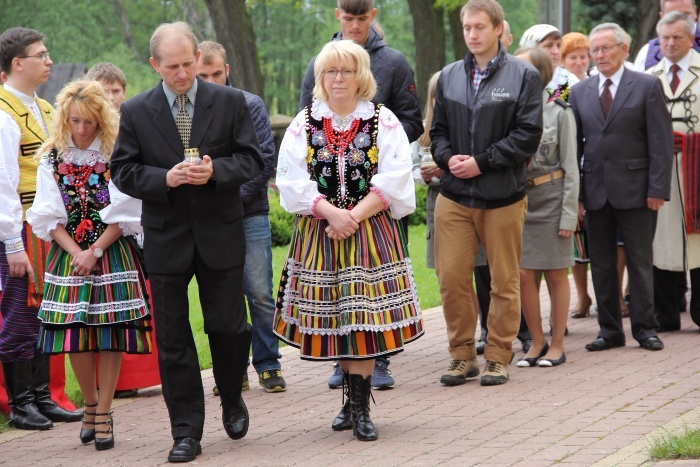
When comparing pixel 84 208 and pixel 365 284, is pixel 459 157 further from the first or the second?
pixel 84 208

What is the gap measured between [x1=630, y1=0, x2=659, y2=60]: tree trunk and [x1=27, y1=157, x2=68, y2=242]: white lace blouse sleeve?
15.6m

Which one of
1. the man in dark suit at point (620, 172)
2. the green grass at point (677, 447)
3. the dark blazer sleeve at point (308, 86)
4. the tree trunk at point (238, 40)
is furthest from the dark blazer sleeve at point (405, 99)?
the tree trunk at point (238, 40)

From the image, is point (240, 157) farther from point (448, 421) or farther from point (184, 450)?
point (448, 421)

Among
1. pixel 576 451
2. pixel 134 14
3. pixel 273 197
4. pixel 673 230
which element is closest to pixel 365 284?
pixel 576 451

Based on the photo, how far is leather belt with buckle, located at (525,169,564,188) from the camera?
8328 mm

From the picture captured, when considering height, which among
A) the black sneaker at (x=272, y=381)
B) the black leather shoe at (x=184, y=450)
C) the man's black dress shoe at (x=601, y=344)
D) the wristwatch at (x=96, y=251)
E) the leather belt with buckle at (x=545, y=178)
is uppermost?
the leather belt with buckle at (x=545, y=178)

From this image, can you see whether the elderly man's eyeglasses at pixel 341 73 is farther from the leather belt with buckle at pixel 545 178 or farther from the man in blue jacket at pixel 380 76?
the leather belt with buckle at pixel 545 178

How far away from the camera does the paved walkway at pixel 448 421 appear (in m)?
5.98

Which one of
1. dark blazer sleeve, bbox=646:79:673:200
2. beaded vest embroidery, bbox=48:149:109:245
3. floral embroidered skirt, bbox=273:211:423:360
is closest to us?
floral embroidered skirt, bbox=273:211:423:360

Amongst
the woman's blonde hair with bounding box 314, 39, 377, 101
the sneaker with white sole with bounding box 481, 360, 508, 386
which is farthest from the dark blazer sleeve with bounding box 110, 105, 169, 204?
the sneaker with white sole with bounding box 481, 360, 508, 386

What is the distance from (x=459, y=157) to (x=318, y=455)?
7.88 feet

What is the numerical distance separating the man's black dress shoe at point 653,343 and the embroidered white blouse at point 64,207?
4160 mm

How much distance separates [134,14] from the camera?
63625mm

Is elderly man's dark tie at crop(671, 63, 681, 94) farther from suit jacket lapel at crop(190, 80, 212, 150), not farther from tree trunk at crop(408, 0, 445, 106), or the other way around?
tree trunk at crop(408, 0, 445, 106)
